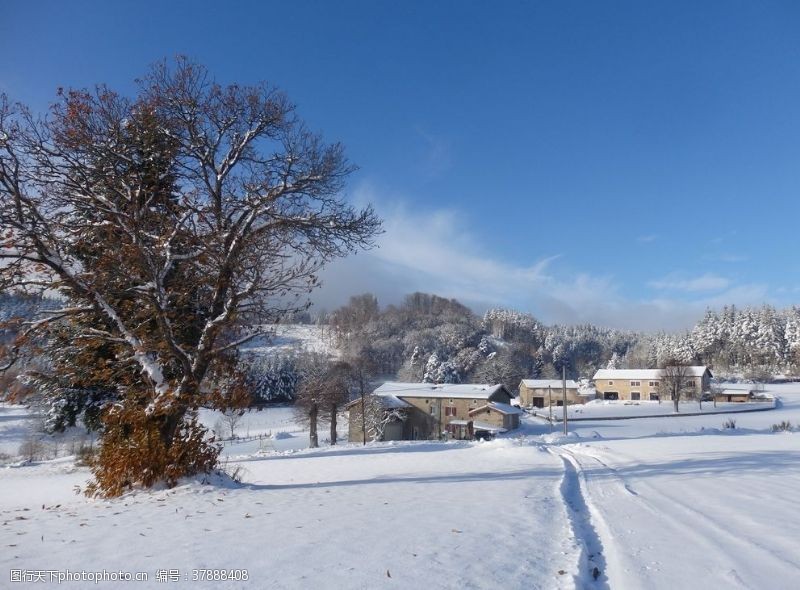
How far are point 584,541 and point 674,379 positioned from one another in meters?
79.6

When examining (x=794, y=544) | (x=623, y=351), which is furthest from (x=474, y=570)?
(x=623, y=351)

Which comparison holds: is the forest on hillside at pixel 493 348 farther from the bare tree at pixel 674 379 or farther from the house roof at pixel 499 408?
the house roof at pixel 499 408

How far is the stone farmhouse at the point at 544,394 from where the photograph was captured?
292ft

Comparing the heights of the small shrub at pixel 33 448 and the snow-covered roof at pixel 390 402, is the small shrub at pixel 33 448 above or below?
below

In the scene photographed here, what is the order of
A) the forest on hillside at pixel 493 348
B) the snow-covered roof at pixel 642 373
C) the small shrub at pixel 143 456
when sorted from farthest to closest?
1. the forest on hillside at pixel 493 348
2. the snow-covered roof at pixel 642 373
3. the small shrub at pixel 143 456

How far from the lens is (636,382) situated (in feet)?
294

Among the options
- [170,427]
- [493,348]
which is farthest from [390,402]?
[493,348]

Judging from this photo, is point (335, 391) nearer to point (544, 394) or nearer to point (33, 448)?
point (33, 448)

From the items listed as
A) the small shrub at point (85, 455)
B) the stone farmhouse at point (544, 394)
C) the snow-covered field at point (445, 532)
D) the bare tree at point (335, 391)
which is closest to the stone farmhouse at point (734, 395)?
Result: the stone farmhouse at point (544, 394)

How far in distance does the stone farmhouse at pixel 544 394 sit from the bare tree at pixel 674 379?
1401cm

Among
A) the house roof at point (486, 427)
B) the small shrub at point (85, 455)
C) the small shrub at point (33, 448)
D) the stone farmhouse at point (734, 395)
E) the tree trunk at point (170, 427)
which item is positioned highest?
the tree trunk at point (170, 427)

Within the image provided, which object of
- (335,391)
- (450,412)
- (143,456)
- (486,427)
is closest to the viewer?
(143,456)

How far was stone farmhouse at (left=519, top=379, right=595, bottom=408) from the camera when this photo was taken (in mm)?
88875

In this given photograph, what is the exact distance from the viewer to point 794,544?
553 cm
